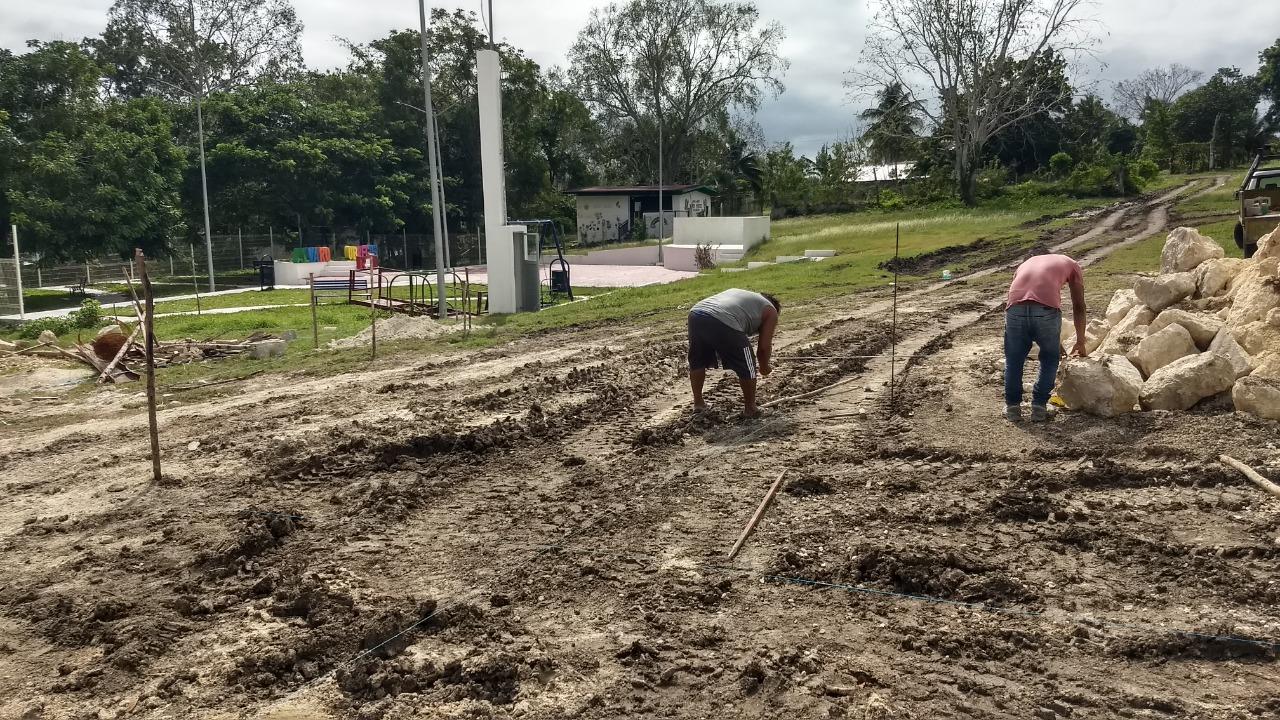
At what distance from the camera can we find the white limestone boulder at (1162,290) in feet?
30.7

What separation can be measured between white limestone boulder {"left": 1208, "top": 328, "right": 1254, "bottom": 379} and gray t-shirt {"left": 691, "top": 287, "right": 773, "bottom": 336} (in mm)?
3769

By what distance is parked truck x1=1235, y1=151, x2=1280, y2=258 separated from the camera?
49.7 ft

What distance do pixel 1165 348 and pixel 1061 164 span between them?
138 feet

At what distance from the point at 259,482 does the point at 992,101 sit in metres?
42.8

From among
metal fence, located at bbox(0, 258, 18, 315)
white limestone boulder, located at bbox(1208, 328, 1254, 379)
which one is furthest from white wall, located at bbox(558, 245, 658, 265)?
white limestone boulder, located at bbox(1208, 328, 1254, 379)

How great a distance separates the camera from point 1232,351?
298 inches

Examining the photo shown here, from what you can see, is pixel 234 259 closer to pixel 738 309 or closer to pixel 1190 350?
pixel 738 309

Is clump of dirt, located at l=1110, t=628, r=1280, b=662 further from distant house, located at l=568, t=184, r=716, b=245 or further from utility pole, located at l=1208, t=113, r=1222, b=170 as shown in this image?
utility pole, located at l=1208, t=113, r=1222, b=170

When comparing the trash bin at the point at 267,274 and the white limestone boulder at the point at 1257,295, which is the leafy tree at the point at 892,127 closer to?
the trash bin at the point at 267,274

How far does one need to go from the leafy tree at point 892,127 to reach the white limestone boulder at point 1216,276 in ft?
123

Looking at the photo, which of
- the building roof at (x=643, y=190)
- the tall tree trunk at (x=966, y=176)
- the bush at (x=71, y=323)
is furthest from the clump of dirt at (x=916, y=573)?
the building roof at (x=643, y=190)

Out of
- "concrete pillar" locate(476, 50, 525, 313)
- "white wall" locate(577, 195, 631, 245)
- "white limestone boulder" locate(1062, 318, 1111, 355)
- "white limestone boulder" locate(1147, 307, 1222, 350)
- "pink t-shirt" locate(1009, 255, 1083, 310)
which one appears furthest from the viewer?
"white wall" locate(577, 195, 631, 245)

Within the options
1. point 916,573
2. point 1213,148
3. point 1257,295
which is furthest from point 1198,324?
point 1213,148

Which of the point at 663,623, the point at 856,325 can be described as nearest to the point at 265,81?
the point at 856,325
